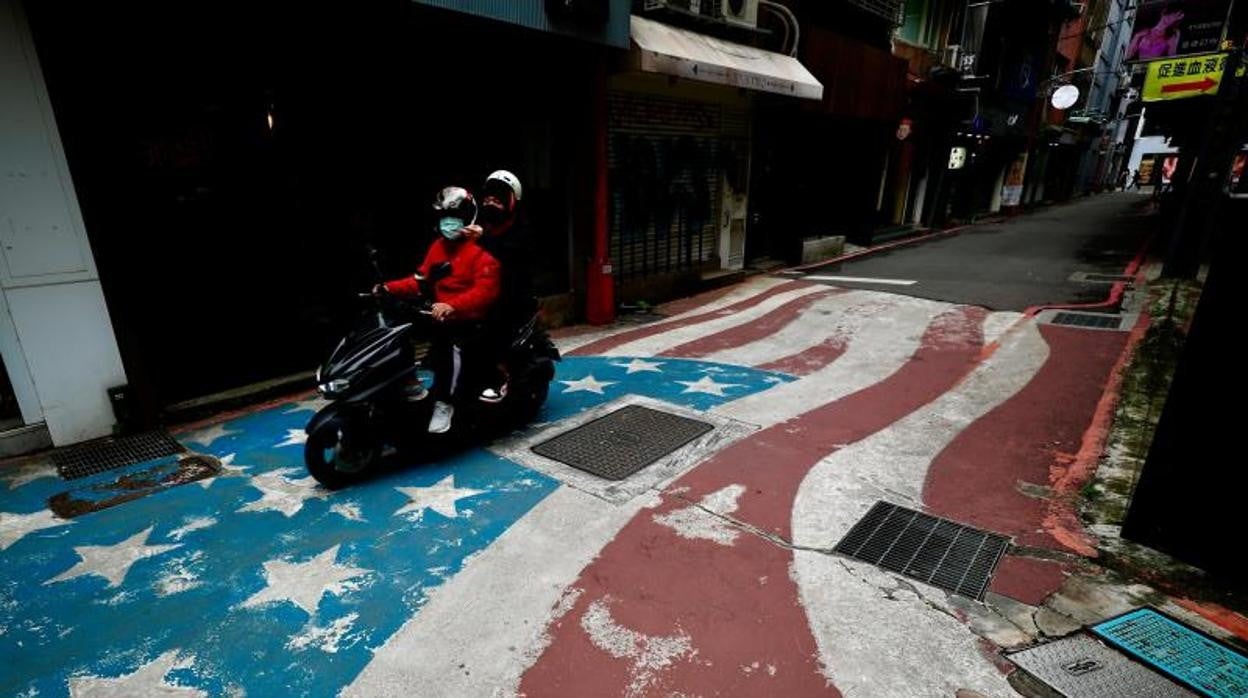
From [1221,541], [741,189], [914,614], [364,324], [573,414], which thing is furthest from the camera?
[741,189]

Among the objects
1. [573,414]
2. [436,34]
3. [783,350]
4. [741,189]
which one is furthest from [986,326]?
[436,34]

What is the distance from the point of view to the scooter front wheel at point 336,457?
427cm

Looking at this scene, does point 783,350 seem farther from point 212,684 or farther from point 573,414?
point 212,684

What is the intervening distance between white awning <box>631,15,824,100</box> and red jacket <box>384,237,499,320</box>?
4865mm

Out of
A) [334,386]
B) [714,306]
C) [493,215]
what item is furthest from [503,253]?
[714,306]

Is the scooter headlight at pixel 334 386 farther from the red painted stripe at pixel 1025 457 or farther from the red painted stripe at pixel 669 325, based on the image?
the red painted stripe at pixel 1025 457

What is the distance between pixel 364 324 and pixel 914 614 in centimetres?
406

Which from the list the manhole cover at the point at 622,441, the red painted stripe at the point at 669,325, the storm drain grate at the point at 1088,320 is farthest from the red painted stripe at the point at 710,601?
the storm drain grate at the point at 1088,320

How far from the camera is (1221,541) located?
340cm

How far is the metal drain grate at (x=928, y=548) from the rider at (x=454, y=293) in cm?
309

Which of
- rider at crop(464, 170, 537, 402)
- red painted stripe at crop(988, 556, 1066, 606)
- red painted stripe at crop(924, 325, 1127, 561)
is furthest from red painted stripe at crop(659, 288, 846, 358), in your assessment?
red painted stripe at crop(988, 556, 1066, 606)

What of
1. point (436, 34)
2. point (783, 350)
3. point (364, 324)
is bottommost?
point (783, 350)

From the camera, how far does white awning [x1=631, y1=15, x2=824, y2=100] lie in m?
8.43

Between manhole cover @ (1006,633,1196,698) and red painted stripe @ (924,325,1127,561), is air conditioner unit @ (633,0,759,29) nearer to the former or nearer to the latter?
red painted stripe @ (924,325,1127,561)
